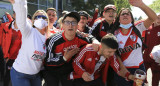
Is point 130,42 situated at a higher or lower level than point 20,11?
lower

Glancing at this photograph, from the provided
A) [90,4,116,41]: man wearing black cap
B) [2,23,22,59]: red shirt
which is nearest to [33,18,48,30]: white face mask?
[2,23,22,59]: red shirt

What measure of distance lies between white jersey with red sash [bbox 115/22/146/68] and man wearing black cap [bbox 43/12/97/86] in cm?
59

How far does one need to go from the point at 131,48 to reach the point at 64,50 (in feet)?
3.85

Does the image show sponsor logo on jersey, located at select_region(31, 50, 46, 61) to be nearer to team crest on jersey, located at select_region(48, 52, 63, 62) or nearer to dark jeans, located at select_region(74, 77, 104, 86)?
team crest on jersey, located at select_region(48, 52, 63, 62)

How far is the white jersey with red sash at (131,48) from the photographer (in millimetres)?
2904

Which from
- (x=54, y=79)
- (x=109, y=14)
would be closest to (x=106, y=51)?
(x=54, y=79)

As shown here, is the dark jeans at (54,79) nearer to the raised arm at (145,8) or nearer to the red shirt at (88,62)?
the red shirt at (88,62)

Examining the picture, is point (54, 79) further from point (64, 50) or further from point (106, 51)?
point (106, 51)

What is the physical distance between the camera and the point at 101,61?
2809 millimetres

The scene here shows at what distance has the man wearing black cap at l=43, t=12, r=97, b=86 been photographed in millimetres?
2824

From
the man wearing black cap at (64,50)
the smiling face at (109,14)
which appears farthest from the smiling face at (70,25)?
the smiling face at (109,14)

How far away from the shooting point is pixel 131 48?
290 cm

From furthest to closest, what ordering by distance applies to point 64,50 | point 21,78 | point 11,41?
point 11,41
point 64,50
point 21,78

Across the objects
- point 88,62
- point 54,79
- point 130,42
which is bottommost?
point 54,79
